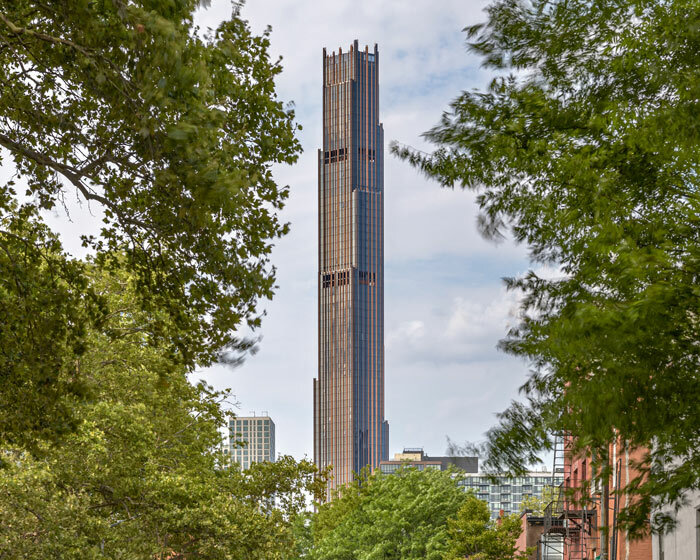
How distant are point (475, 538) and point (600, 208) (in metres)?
41.3

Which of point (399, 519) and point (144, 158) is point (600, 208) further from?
point (399, 519)

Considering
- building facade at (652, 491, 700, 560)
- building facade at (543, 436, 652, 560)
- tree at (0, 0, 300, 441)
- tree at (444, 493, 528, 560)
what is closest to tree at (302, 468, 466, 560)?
tree at (444, 493, 528, 560)

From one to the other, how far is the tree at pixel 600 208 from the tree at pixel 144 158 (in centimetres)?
254

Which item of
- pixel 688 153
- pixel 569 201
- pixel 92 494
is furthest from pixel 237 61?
pixel 92 494

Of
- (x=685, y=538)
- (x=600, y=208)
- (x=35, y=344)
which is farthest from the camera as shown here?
(x=685, y=538)

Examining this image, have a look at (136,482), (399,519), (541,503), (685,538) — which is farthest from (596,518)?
(541,503)

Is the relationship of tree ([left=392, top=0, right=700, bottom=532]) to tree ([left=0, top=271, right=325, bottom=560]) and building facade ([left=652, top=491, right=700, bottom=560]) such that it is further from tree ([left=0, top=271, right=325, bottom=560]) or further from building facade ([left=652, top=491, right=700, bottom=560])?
building facade ([left=652, top=491, right=700, bottom=560])

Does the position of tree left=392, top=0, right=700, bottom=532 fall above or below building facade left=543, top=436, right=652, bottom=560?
above

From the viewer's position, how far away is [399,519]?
168 ft

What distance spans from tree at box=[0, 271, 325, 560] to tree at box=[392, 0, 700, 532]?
889cm

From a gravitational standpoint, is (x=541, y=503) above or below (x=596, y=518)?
below

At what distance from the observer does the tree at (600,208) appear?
25.3 feet

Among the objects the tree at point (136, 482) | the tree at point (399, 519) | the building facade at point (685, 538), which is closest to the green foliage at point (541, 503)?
the tree at point (399, 519)

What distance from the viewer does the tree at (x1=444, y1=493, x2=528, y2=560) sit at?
155 ft
